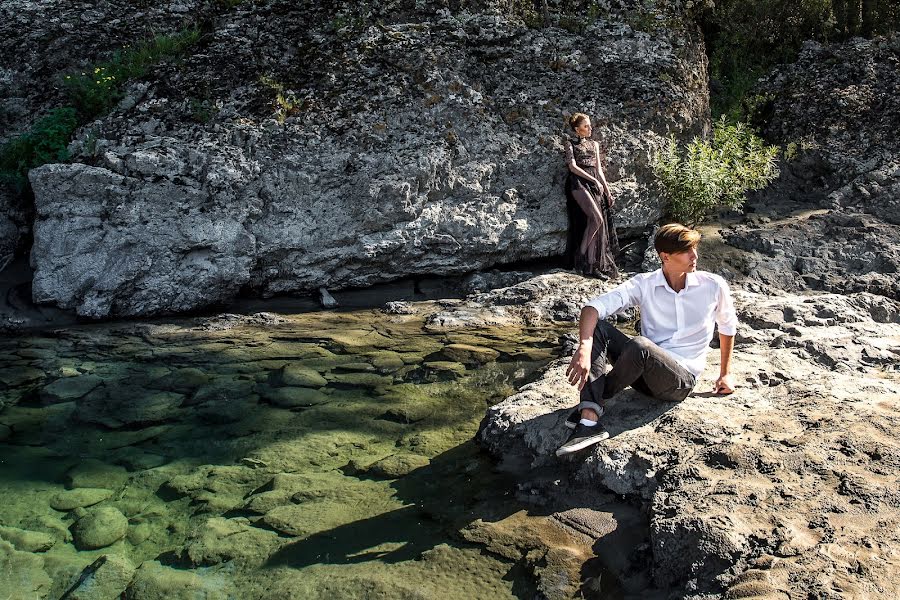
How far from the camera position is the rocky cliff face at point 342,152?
7859 millimetres

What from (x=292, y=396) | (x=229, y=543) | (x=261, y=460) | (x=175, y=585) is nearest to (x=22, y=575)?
(x=175, y=585)

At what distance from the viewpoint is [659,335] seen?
3814mm

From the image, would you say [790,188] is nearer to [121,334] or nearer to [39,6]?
[121,334]

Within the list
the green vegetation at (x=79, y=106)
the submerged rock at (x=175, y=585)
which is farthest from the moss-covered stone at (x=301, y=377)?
the green vegetation at (x=79, y=106)

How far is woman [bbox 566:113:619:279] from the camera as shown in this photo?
8.55 m

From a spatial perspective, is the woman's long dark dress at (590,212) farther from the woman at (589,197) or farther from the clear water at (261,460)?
the clear water at (261,460)

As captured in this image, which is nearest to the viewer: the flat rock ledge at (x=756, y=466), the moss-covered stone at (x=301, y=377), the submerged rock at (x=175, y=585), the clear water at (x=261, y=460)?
the flat rock ledge at (x=756, y=466)

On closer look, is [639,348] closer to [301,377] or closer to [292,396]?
[292,396]

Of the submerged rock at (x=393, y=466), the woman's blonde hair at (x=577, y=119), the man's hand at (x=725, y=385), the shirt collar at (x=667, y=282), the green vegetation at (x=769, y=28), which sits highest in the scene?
the green vegetation at (x=769, y=28)

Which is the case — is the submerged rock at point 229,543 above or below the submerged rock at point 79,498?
above

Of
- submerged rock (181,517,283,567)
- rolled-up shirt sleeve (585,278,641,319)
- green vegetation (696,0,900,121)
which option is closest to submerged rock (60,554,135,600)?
submerged rock (181,517,283,567)

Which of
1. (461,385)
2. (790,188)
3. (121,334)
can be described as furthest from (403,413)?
(790,188)

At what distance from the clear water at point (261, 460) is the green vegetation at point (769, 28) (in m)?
7.18

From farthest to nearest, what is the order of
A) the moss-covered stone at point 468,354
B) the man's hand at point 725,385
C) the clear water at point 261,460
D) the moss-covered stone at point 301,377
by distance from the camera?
the moss-covered stone at point 468,354 < the moss-covered stone at point 301,377 < the man's hand at point 725,385 < the clear water at point 261,460
